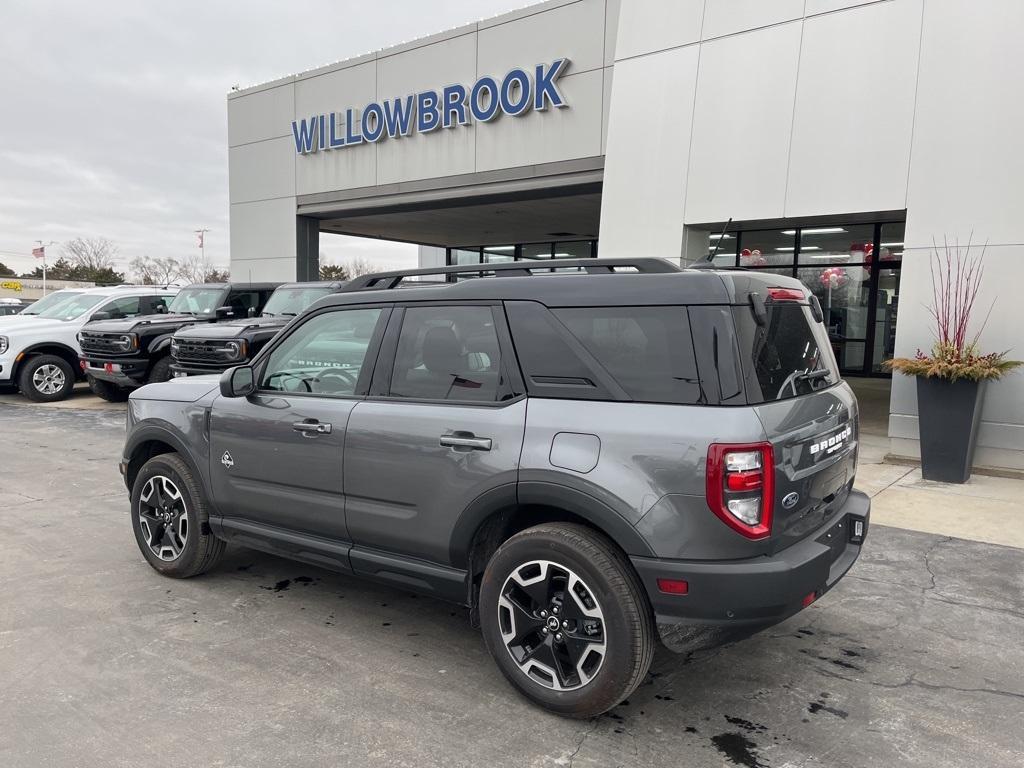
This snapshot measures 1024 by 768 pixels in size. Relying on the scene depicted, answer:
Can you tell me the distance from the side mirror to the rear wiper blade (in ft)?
9.17

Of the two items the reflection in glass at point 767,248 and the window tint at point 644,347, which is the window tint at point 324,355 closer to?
the window tint at point 644,347

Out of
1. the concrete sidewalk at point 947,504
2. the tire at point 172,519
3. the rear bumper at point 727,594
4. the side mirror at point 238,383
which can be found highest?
the side mirror at point 238,383

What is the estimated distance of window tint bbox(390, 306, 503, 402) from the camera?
130 inches

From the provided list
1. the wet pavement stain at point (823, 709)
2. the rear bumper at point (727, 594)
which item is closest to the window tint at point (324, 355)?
the rear bumper at point (727, 594)

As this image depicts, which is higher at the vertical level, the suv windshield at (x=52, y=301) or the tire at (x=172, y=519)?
the suv windshield at (x=52, y=301)

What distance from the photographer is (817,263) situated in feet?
52.6

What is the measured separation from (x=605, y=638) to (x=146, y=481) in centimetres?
320

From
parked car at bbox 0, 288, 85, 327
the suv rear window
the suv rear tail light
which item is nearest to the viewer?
the suv rear tail light

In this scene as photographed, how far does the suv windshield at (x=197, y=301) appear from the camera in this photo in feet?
41.4

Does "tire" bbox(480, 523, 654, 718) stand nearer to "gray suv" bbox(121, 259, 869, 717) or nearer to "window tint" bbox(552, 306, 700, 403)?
"gray suv" bbox(121, 259, 869, 717)

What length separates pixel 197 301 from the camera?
12.9 m

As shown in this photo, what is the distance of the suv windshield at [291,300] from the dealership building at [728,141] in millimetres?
4506

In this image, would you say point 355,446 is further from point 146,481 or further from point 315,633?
point 146,481

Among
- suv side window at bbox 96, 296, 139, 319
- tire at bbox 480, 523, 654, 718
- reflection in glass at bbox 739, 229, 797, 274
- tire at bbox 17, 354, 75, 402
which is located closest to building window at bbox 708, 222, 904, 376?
reflection in glass at bbox 739, 229, 797, 274
